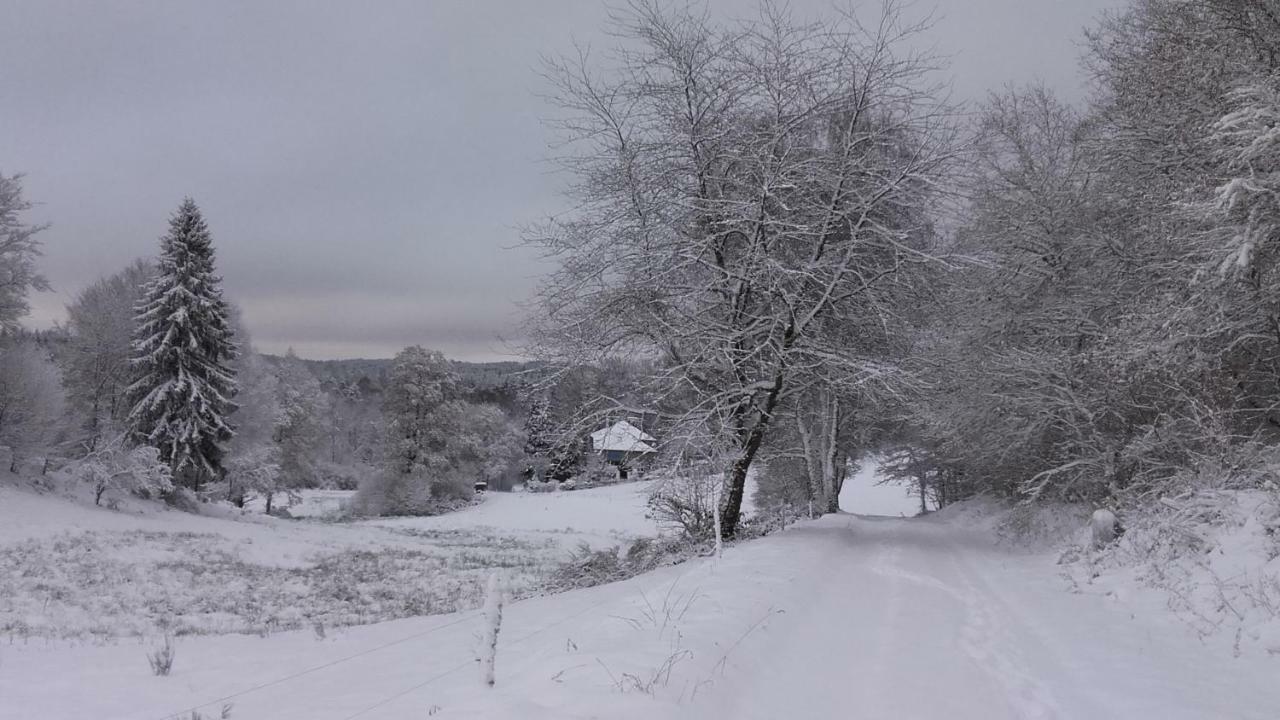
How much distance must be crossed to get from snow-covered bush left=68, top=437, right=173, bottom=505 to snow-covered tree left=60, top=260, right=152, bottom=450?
12.5ft

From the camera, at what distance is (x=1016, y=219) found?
43.9ft

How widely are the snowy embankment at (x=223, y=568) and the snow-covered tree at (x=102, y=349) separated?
685cm

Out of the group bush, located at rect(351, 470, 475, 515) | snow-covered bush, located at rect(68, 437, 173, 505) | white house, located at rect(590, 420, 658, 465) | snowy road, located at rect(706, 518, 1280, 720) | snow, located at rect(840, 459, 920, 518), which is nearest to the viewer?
snowy road, located at rect(706, 518, 1280, 720)

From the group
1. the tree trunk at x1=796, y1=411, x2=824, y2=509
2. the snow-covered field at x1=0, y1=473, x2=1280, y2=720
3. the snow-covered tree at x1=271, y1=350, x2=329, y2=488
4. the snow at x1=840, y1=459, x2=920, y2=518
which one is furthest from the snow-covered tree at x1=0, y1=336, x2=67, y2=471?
the snow at x1=840, y1=459, x2=920, y2=518

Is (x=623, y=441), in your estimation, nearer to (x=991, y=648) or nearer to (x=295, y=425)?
(x=991, y=648)

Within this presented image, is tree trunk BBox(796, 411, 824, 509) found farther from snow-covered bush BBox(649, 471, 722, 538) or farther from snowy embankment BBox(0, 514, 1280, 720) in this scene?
snowy embankment BBox(0, 514, 1280, 720)

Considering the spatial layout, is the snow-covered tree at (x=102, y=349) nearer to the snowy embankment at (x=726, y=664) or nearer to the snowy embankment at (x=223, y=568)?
the snowy embankment at (x=223, y=568)

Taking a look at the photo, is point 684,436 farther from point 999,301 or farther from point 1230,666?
point 999,301

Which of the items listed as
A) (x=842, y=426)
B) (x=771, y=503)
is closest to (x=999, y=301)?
(x=842, y=426)

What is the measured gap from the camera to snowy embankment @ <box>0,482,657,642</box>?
33.8ft

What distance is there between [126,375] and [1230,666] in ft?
124

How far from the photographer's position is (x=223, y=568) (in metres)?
15.9

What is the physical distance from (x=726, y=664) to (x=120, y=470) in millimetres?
28640

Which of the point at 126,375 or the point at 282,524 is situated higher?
the point at 126,375
